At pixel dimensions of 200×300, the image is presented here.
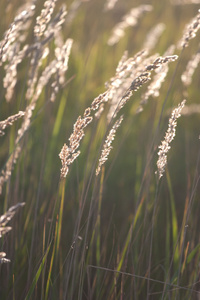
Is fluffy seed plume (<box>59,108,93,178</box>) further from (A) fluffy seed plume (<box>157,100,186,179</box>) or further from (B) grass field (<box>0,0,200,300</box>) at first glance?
(A) fluffy seed plume (<box>157,100,186,179</box>)

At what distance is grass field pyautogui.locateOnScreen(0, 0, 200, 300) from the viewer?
1.19 meters

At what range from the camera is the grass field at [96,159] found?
46.8 inches

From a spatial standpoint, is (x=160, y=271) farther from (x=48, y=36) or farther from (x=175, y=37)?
(x=175, y=37)

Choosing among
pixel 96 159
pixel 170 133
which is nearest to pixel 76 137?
pixel 96 159

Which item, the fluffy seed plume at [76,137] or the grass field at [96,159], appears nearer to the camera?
the fluffy seed plume at [76,137]

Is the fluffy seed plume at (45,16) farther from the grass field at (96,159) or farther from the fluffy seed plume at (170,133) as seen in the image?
the fluffy seed plume at (170,133)

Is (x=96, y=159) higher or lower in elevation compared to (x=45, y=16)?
lower

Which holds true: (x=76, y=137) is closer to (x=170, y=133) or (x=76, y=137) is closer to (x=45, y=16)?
(x=170, y=133)

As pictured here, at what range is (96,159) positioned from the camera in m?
1.13

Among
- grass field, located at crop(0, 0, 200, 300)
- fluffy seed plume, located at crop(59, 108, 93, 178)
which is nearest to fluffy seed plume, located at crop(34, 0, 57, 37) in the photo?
grass field, located at crop(0, 0, 200, 300)

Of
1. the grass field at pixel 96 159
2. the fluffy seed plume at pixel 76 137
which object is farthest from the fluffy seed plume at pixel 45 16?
the fluffy seed plume at pixel 76 137

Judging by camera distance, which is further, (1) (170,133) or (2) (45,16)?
(2) (45,16)

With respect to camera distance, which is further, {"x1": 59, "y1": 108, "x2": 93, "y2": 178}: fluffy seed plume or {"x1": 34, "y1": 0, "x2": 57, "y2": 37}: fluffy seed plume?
{"x1": 34, "y1": 0, "x2": 57, "y2": 37}: fluffy seed plume

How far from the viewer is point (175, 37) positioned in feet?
11.8
